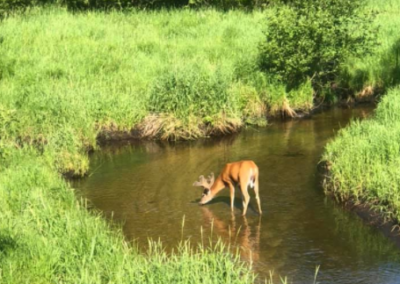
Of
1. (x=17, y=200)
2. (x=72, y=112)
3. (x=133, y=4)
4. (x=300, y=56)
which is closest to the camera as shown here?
(x=17, y=200)

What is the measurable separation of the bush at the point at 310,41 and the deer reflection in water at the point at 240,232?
26.4ft

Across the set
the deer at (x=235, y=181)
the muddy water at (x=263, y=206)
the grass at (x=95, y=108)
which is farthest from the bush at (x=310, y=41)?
the deer at (x=235, y=181)

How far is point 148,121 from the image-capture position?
57.2ft

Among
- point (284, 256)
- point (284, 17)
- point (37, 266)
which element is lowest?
point (284, 256)

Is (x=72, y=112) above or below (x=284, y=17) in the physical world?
below

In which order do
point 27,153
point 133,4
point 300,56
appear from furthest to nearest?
point 133,4 < point 300,56 < point 27,153

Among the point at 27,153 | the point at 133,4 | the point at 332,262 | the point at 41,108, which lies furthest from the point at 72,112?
the point at 133,4

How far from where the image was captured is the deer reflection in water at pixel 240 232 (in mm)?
10375

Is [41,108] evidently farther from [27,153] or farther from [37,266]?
[37,266]

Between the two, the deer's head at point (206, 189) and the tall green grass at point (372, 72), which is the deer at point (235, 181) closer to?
the deer's head at point (206, 189)

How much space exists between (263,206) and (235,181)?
2.22 ft

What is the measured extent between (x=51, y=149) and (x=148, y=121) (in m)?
3.61

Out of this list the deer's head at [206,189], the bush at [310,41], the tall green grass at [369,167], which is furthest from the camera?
the bush at [310,41]

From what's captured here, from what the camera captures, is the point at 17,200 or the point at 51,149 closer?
the point at 17,200
